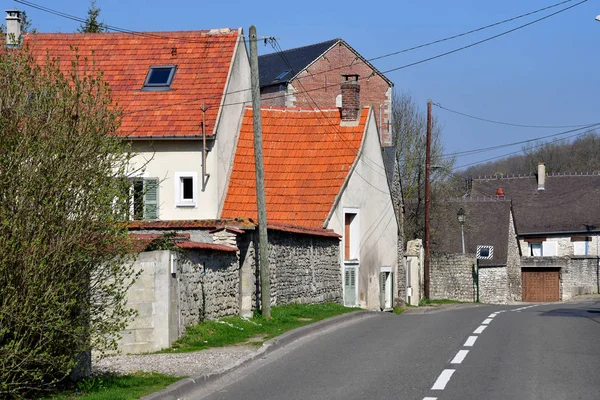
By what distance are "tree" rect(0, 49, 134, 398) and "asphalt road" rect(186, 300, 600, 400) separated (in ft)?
6.48

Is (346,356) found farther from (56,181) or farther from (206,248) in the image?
(56,181)

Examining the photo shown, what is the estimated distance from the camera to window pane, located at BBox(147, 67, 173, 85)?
3101 centimetres

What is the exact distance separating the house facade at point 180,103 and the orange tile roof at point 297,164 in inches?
24.0

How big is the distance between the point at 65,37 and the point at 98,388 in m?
24.7

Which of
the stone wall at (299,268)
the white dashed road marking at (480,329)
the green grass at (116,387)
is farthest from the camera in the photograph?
the stone wall at (299,268)

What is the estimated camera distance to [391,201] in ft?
122

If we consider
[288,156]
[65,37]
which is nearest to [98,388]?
[288,156]

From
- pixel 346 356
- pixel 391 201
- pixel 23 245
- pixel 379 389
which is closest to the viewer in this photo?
pixel 23 245

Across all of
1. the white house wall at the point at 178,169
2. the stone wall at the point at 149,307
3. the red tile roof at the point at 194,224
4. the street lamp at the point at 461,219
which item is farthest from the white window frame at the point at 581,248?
the stone wall at the point at 149,307

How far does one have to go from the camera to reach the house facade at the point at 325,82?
55.6 metres

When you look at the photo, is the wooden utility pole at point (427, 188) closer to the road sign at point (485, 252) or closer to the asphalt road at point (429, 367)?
the road sign at point (485, 252)

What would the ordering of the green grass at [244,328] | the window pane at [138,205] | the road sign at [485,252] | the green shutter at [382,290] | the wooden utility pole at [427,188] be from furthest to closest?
the road sign at [485,252] → the wooden utility pole at [427,188] → the green shutter at [382,290] → the green grass at [244,328] → the window pane at [138,205]

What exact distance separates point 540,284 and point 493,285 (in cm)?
722

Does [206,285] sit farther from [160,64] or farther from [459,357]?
[160,64]
